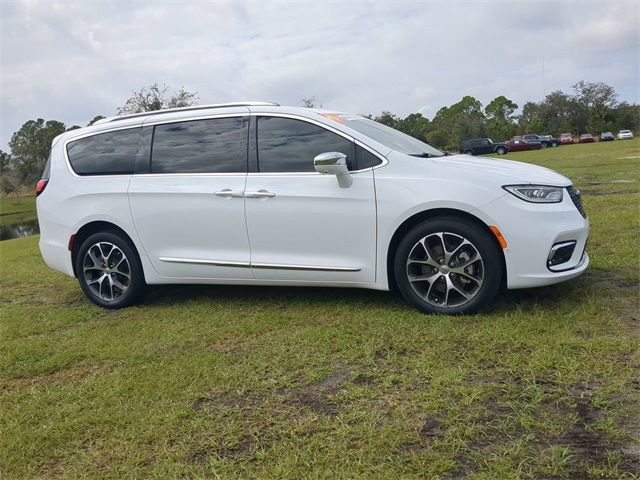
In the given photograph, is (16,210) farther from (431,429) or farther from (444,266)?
(431,429)

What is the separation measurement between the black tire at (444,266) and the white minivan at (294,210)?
10mm

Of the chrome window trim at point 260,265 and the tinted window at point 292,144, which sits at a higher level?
the tinted window at point 292,144

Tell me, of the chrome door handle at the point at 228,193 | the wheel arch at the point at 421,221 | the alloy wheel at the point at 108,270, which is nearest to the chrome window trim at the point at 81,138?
the alloy wheel at the point at 108,270

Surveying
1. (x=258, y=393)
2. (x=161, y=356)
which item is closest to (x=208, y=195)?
(x=161, y=356)

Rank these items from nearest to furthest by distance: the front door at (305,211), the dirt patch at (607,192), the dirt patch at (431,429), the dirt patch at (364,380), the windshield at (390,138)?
1. the dirt patch at (431,429)
2. the dirt patch at (364,380)
3. the front door at (305,211)
4. the windshield at (390,138)
5. the dirt patch at (607,192)

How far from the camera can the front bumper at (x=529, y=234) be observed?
152 inches

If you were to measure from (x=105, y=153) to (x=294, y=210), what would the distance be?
2104 millimetres

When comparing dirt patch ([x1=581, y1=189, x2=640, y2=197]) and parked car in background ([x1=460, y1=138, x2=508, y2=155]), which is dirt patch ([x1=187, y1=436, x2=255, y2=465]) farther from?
parked car in background ([x1=460, y1=138, x2=508, y2=155])

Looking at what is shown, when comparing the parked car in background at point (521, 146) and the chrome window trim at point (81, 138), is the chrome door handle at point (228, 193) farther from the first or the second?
the parked car in background at point (521, 146)

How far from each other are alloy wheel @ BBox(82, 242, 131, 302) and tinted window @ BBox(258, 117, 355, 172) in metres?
1.67

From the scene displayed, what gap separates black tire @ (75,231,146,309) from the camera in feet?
16.8

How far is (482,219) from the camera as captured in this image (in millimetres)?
3965

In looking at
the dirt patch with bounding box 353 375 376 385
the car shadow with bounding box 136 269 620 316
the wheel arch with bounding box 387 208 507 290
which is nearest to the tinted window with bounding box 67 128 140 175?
the car shadow with bounding box 136 269 620 316

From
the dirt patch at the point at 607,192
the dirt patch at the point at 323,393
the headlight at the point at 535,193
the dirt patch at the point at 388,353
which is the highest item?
the headlight at the point at 535,193
